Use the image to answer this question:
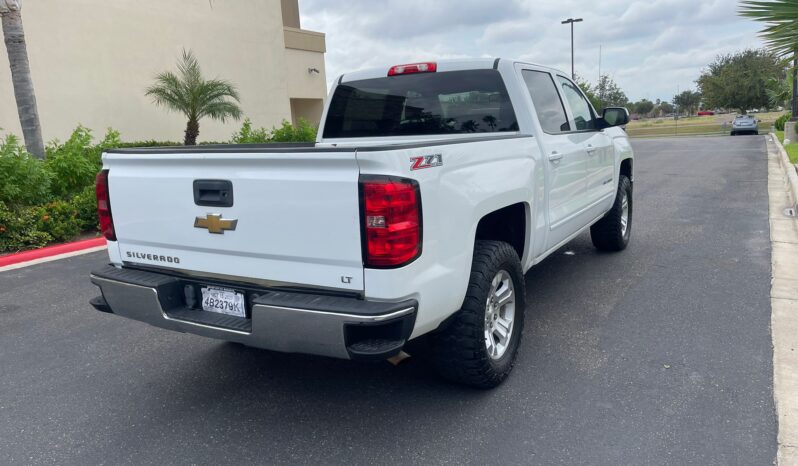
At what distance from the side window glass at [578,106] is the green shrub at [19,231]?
22.7 feet

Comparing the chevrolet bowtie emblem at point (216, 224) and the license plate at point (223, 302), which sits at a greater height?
the chevrolet bowtie emblem at point (216, 224)

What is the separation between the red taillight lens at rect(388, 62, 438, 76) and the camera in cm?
441

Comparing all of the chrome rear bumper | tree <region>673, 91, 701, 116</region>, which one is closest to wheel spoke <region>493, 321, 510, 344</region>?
the chrome rear bumper

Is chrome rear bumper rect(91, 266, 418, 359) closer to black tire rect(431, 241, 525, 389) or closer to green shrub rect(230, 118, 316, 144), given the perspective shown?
black tire rect(431, 241, 525, 389)

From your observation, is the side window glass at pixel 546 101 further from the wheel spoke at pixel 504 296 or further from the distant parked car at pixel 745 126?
the distant parked car at pixel 745 126

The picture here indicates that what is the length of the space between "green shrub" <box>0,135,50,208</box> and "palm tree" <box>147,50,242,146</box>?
9.10 metres

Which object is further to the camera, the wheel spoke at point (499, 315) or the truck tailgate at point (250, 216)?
the wheel spoke at point (499, 315)

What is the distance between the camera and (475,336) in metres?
3.25

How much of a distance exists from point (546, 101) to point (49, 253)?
6.56m

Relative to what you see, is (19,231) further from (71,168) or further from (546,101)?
(546,101)

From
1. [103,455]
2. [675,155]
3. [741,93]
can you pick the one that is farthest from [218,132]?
[741,93]

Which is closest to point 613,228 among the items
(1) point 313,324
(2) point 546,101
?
(2) point 546,101

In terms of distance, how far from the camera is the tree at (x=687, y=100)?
87.8 m

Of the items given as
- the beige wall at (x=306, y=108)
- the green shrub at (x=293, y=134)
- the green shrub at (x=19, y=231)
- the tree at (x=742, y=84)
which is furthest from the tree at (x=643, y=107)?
the green shrub at (x=19, y=231)
